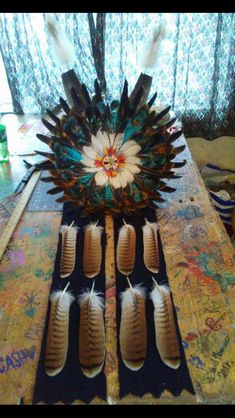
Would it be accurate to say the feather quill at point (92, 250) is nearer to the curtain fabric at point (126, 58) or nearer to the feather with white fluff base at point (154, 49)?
the feather with white fluff base at point (154, 49)

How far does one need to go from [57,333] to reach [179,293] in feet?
1.01

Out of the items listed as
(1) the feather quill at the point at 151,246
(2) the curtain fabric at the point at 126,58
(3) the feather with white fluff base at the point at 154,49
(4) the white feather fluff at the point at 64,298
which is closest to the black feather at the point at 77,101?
(3) the feather with white fluff base at the point at 154,49

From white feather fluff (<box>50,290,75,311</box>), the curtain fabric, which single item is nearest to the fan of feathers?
white feather fluff (<box>50,290,75,311</box>)

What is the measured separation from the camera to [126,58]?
88.7 inches

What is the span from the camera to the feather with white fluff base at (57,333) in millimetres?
680

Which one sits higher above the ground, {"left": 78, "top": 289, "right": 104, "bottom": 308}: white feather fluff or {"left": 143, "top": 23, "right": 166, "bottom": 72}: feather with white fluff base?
{"left": 143, "top": 23, "right": 166, "bottom": 72}: feather with white fluff base

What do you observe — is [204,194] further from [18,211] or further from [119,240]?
[18,211]

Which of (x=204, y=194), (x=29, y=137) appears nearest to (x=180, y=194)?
(x=204, y=194)

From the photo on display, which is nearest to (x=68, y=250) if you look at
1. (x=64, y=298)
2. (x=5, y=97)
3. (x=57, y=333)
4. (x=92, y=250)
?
(x=92, y=250)

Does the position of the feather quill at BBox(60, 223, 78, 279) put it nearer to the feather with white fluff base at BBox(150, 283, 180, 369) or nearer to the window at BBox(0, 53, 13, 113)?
the feather with white fluff base at BBox(150, 283, 180, 369)

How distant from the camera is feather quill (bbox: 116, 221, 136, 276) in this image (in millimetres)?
929

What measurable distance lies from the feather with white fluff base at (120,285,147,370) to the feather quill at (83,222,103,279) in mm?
123

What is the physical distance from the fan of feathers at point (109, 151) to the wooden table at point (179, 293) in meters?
0.13

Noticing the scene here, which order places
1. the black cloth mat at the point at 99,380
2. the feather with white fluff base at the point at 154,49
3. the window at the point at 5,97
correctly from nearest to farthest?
1. the black cloth mat at the point at 99,380
2. the feather with white fluff base at the point at 154,49
3. the window at the point at 5,97
